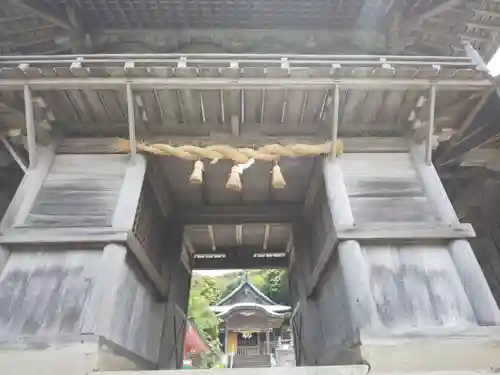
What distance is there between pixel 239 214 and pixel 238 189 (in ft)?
9.99

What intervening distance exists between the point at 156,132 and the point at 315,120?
9.18 ft

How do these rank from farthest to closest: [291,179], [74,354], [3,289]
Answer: [291,179]
[3,289]
[74,354]

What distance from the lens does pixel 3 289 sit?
5199 mm

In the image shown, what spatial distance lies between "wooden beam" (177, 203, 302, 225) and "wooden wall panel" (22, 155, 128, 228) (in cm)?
281

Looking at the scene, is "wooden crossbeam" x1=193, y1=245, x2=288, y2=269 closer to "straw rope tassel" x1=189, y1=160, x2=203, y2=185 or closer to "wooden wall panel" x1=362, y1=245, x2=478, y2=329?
"straw rope tassel" x1=189, y1=160, x2=203, y2=185

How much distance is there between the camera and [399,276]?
17.6ft

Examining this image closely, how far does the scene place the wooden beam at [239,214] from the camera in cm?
907

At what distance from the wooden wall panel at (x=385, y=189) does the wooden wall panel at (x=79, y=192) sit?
373 centimetres

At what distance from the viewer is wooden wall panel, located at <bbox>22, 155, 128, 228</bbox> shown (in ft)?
19.2

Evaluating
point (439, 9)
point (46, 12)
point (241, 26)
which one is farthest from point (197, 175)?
point (439, 9)

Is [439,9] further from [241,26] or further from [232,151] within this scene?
[232,151]

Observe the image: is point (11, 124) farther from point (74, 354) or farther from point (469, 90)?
point (469, 90)

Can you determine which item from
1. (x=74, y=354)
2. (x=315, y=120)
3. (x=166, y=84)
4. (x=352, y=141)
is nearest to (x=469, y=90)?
(x=352, y=141)

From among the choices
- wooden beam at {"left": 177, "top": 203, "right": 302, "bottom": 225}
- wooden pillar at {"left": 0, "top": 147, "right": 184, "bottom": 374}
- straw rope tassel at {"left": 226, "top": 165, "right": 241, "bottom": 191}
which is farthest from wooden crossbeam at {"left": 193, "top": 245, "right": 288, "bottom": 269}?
straw rope tassel at {"left": 226, "top": 165, "right": 241, "bottom": 191}
